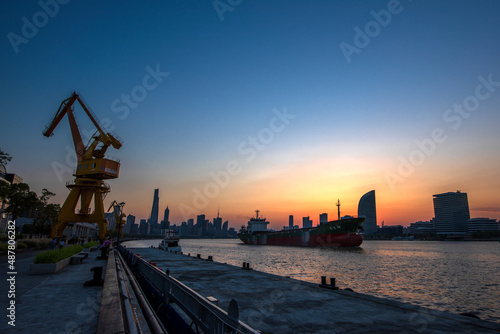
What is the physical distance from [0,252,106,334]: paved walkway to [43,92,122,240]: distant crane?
29.6 meters

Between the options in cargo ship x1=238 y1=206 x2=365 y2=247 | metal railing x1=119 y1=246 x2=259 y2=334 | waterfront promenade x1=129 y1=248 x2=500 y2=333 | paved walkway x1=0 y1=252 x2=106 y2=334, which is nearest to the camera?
metal railing x1=119 y1=246 x2=259 y2=334

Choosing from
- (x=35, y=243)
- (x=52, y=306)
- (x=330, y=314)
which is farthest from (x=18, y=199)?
(x=330, y=314)

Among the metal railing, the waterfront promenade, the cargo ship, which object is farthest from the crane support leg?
the cargo ship

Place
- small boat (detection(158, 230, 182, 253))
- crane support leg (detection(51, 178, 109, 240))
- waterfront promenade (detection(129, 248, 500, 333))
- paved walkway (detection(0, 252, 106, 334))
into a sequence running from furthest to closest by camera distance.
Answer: small boat (detection(158, 230, 182, 253)) → crane support leg (detection(51, 178, 109, 240)) → waterfront promenade (detection(129, 248, 500, 333)) → paved walkway (detection(0, 252, 106, 334))

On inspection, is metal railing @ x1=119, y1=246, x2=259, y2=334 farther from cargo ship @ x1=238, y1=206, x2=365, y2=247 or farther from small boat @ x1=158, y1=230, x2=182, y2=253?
cargo ship @ x1=238, y1=206, x2=365, y2=247

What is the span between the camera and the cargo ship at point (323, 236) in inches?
2788

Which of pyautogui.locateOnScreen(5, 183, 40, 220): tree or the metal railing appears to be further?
pyautogui.locateOnScreen(5, 183, 40, 220): tree

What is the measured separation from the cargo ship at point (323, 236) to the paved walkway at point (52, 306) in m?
67.8

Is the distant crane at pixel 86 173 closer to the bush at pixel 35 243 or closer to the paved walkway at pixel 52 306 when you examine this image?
the bush at pixel 35 243

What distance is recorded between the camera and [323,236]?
77.4 meters

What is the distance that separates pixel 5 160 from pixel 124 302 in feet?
93.1

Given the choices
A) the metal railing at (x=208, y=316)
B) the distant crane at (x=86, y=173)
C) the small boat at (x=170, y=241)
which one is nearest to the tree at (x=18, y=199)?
the distant crane at (x=86, y=173)

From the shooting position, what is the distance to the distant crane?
38781 millimetres

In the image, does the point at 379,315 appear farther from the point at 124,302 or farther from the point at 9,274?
the point at 9,274
